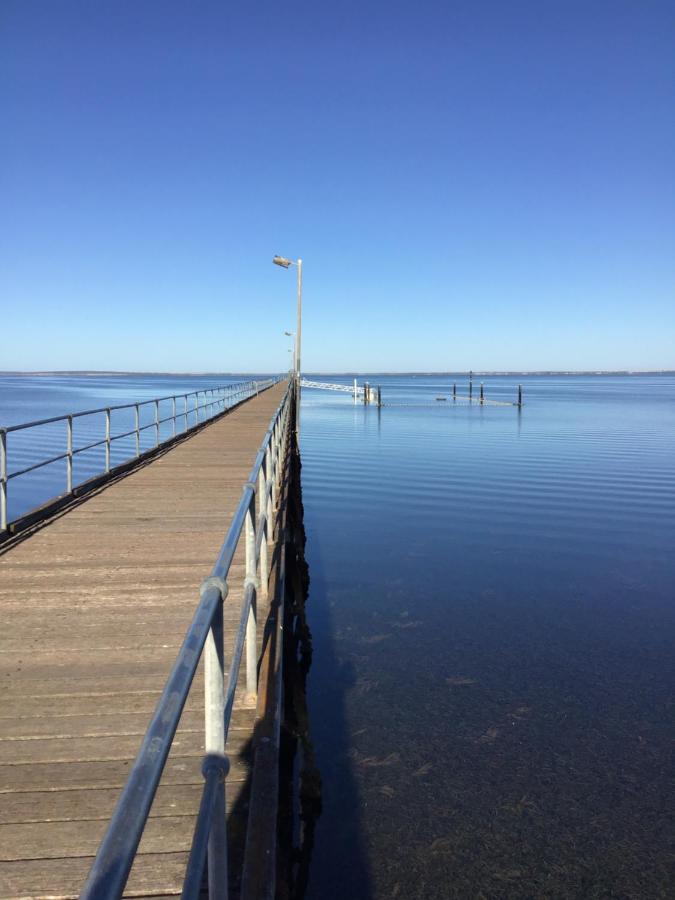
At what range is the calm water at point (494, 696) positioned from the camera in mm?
4637

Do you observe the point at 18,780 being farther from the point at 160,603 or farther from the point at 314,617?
the point at 314,617

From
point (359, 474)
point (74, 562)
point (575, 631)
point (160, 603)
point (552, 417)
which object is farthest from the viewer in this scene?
point (552, 417)

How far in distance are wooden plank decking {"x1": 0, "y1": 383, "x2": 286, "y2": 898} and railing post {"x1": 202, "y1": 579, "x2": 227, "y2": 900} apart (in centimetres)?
71

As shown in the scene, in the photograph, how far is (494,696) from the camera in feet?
22.7

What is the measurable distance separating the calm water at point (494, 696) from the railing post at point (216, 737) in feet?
10.3

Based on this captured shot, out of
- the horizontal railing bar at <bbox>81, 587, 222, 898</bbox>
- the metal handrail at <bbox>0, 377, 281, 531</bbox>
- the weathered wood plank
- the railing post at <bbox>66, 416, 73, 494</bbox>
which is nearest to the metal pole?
the horizontal railing bar at <bbox>81, 587, 222, 898</bbox>

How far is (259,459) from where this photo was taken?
15.9 ft

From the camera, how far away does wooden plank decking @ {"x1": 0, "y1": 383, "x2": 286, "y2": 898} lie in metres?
2.51

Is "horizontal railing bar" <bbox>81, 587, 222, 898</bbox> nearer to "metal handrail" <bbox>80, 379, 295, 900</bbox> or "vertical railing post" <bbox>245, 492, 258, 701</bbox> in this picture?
"metal handrail" <bbox>80, 379, 295, 900</bbox>

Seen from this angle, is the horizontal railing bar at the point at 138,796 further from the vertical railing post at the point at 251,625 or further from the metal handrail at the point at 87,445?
the metal handrail at the point at 87,445

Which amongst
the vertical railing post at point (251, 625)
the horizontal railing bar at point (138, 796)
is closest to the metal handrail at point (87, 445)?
the vertical railing post at point (251, 625)

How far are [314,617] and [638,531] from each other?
25.3 ft

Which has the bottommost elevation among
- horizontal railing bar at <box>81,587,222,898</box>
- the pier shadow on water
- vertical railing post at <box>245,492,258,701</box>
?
the pier shadow on water

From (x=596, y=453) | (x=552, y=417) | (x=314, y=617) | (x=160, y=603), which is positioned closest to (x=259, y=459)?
(x=160, y=603)
